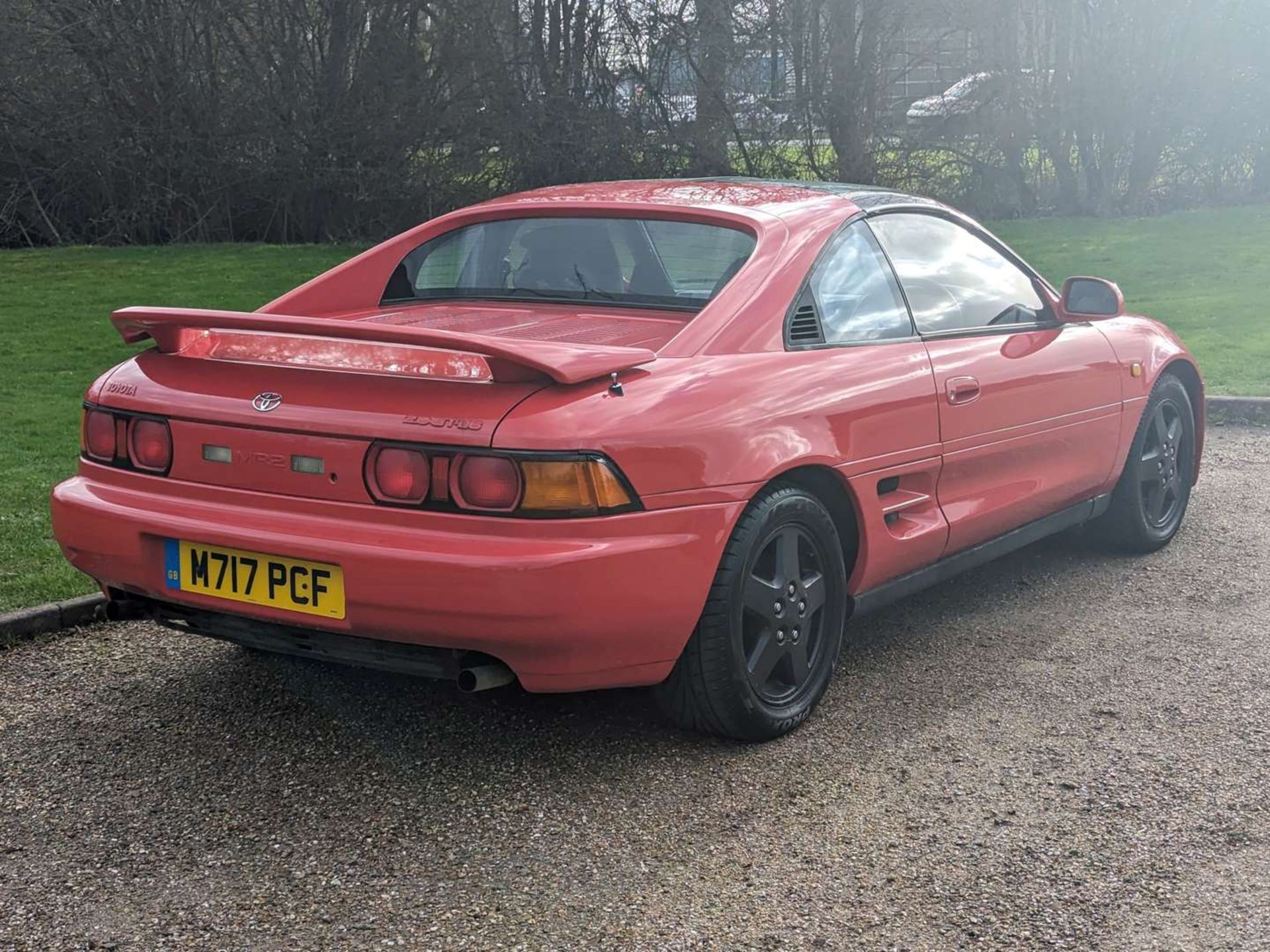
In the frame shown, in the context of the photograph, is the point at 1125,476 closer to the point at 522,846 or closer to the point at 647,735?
the point at 647,735

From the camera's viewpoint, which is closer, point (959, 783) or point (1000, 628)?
point (959, 783)

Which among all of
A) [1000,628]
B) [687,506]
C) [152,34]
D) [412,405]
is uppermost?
[152,34]

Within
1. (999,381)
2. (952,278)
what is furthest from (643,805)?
(952,278)

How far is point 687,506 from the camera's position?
3.52 m

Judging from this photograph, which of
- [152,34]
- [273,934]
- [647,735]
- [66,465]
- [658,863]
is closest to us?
[273,934]

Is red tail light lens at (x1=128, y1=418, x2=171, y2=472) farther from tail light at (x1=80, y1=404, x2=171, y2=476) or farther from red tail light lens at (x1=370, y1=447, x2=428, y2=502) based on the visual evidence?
red tail light lens at (x1=370, y1=447, x2=428, y2=502)

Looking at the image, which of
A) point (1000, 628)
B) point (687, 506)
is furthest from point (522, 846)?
point (1000, 628)

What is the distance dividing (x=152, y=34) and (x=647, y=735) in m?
14.5

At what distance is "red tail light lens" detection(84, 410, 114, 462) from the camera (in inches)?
153

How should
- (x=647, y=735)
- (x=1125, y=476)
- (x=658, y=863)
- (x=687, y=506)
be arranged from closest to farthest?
(x=658, y=863) < (x=687, y=506) < (x=647, y=735) < (x=1125, y=476)

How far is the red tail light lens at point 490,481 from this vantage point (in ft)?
10.9

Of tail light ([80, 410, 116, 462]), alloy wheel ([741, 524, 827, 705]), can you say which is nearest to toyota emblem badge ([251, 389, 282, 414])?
tail light ([80, 410, 116, 462])

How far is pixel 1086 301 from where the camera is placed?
17.6 feet

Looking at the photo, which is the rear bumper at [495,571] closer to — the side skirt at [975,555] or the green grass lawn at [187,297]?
the side skirt at [975,555]
